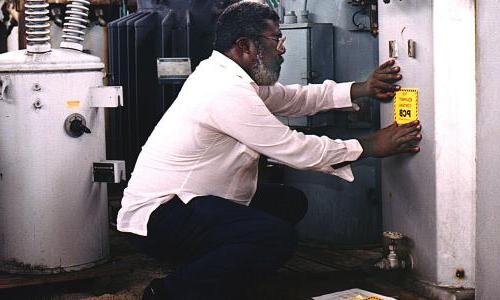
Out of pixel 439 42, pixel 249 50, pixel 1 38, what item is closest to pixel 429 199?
pixel 439 42

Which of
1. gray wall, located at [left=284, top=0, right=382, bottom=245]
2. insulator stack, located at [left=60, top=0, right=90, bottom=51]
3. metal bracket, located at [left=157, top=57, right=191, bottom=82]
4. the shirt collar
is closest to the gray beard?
the shirt collar

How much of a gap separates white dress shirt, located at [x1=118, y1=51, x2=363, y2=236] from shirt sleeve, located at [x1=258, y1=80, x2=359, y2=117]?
0.24m

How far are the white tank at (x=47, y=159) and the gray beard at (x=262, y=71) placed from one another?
0.78m

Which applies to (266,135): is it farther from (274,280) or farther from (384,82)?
(274,280)

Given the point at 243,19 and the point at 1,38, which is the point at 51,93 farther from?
Answer: the point at 1,38

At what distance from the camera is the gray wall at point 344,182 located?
12.6 ft

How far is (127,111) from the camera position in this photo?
15.5ft

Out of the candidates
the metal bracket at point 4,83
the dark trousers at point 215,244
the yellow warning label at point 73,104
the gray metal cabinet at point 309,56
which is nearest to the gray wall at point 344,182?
the gray metal cabinet at point 309,56

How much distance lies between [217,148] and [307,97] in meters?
0.59

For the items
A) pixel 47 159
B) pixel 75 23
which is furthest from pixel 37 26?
pixel 47 159

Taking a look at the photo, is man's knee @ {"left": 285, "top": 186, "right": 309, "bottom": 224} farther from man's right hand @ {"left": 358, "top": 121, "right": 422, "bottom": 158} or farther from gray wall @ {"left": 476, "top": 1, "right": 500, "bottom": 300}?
gray wall @ {"left": 476, "top": 1, "right": 500, "bottom": 300}

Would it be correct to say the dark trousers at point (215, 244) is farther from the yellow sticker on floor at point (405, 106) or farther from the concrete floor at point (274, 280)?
the yellow sticker on floor at point (405, 106)

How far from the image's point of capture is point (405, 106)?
313 cm

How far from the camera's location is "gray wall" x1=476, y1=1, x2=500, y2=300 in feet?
8.93
